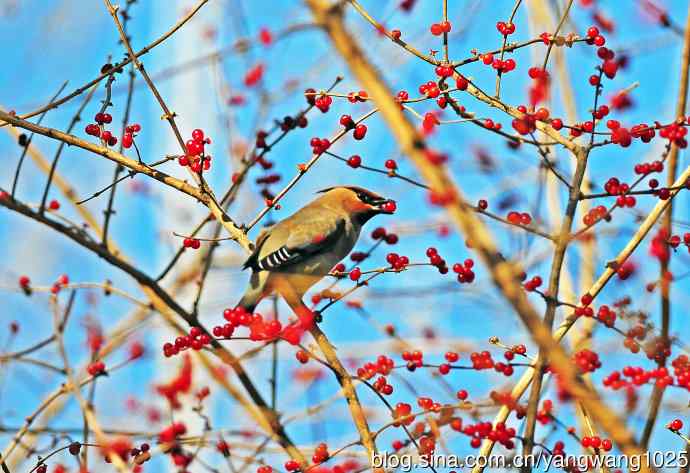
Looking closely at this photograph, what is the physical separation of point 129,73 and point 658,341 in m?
2.46

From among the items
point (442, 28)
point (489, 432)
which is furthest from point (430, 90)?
point (489, 432)

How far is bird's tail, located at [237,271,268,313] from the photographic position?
5012 millimetres

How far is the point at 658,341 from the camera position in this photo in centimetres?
316

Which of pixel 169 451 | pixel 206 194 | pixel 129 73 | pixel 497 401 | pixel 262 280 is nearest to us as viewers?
pixel 497 401

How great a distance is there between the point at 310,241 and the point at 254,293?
0.49 m

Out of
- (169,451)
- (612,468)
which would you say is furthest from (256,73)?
(612,468)

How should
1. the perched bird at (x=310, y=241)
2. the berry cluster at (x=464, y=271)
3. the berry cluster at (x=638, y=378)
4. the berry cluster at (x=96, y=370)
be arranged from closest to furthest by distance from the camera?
the berry cluster at (x=638, y=378), the berry cluster at (x=464, y=271), the berry cluster at (x=96, y=370), the perched bird at (x=310, y=241)

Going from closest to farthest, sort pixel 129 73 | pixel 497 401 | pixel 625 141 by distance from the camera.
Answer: pixel 497 401 → pixel 625 141 → pixel 129 73

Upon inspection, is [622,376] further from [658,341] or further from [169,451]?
[169,451]

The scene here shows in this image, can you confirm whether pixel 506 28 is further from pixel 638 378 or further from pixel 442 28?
pixel 638 378

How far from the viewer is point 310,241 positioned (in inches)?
209

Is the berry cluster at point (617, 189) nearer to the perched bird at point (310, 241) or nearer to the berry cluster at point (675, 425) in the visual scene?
the berry cluster at point (675, 425)

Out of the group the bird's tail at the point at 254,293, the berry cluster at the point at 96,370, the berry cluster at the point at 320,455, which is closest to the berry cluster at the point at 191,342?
the berry cluster at the point at 96,370

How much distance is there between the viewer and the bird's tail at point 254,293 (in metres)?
5.01
